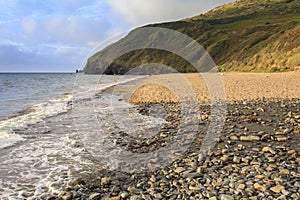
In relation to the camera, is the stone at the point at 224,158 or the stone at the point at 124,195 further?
the stone at the point at 224,158

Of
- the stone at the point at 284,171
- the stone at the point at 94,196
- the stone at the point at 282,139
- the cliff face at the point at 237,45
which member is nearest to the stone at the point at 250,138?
the stone at the point at 282,139

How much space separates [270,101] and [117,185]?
12.3 meters

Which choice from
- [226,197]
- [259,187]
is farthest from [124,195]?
[259,187]

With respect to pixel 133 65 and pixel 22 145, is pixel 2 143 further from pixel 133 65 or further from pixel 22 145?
pixel 133 65

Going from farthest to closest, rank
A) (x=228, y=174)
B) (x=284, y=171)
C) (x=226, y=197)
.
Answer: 1. (x=228, y=174)
2. (x=284, y=171)
3. (x=226, y=197)

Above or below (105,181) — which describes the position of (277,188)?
above

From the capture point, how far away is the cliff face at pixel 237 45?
49.3 metres

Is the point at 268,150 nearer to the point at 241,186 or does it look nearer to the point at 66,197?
the point at 241,186

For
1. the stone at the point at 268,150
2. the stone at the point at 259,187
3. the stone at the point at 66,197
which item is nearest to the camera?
the stone at the point at 259,187

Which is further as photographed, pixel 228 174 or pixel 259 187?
pixel 228 174

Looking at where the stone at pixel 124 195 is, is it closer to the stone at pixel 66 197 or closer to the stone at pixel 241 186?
the stone at pixel 66 197

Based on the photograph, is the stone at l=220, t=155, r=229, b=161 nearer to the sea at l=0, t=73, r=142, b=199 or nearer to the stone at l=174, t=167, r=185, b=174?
the stone at l=174, t=167, r=185, b=174

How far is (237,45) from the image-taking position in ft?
301

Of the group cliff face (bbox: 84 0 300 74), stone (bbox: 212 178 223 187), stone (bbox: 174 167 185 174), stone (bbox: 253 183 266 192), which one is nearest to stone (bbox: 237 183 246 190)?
stone (bbox: 253 183 266 192)
